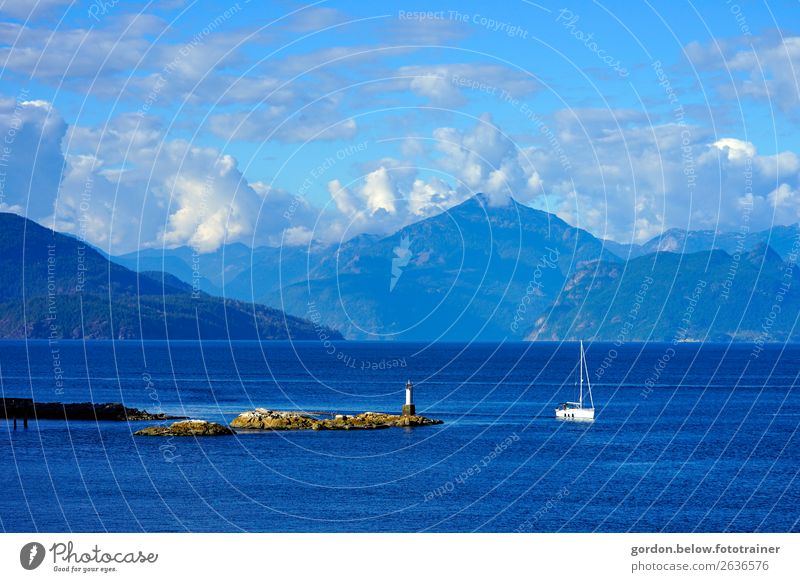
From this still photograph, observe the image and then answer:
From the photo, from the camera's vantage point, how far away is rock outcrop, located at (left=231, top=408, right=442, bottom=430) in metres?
130

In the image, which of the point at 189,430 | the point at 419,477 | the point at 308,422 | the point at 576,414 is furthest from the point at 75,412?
the point at 576,414

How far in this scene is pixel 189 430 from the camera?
398ft

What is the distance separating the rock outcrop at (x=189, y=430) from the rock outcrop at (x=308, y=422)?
5860mm

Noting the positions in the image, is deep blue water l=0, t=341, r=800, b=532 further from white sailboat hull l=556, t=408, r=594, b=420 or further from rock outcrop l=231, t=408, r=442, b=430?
white sailboat hull l=556, t=408, r=594, b=420

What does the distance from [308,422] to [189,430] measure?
1598 centimetres

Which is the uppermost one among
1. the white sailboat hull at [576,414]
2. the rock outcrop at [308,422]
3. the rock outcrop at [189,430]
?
the white sailboat hull at [576,414]

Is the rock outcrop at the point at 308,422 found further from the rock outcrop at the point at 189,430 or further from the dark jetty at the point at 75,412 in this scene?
the dark jetty at the point at 75,412

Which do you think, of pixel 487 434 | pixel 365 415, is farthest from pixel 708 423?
pixel 365 415

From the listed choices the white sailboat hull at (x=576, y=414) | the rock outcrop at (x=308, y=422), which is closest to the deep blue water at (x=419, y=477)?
the rock outcrop at (x=308, y=422)

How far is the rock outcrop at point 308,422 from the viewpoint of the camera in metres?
130

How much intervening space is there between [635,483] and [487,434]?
3799 cm

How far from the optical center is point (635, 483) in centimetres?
9231

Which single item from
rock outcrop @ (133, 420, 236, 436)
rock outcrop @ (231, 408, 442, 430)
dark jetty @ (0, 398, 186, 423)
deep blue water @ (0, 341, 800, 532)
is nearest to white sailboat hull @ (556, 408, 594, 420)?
deep blue water @ (0, 341, 800, 532)

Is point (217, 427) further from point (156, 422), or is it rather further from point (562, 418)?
point (562, 418)
